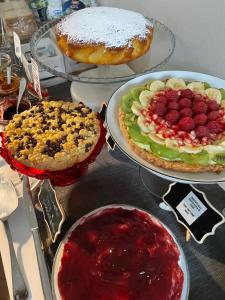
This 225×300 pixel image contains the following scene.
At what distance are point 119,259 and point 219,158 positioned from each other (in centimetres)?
29

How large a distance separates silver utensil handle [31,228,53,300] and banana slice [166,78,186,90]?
1.57 ft

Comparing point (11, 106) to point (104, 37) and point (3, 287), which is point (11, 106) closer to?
point (104, 37)

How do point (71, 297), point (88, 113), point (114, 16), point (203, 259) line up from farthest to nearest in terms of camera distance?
point (114, 16)
point (88, 113)
point (203, 259)
point (71, 297)

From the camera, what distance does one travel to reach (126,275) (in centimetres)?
63

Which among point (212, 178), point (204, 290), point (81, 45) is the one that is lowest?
point (204, 290)

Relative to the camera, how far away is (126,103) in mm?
771

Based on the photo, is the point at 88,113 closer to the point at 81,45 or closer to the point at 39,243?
the point at 81,45

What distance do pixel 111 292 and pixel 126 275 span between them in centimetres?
4

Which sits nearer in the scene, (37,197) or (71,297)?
(71,297)

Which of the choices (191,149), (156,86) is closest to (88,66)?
(156,86)

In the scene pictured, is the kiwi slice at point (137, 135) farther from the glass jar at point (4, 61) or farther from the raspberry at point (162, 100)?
the glass jar at point (4, 61)

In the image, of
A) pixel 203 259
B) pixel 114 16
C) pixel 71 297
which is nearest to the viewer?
pixel 71 297

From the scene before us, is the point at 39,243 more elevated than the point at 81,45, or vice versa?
the point at 81,45

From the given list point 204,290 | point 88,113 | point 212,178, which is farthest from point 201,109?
point 204,290
